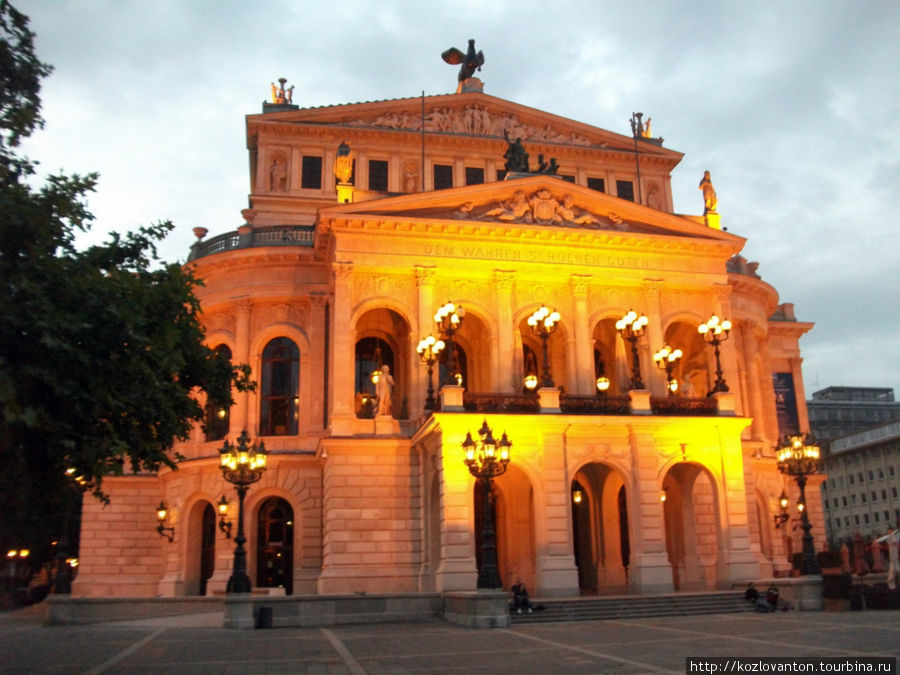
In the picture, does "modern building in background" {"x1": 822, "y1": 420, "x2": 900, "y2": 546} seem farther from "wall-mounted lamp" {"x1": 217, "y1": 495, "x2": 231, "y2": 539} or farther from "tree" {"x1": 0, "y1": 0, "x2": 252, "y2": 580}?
"tree" {"x1": 0, "y1": 0, "x2": 252, "y2": 580}

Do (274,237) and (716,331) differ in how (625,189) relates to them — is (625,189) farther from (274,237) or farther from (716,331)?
(274,237)

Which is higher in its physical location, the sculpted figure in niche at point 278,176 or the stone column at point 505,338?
the sculpted figure in niche at point 278,176

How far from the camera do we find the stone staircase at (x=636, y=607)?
84.9ft

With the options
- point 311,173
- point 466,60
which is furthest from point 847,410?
point 311,173

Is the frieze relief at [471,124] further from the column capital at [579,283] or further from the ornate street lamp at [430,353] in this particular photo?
the ornate street lamp at [430,353]

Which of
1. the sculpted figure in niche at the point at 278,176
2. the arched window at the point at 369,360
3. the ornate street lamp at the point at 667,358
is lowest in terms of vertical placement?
the ornate street lamp at the point at 667,358

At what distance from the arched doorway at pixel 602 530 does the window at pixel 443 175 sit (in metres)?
17.4

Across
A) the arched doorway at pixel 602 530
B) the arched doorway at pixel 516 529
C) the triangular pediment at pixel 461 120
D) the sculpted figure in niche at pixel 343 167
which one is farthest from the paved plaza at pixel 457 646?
the triangular pediment at pixel 461 120

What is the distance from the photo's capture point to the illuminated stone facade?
3088cm

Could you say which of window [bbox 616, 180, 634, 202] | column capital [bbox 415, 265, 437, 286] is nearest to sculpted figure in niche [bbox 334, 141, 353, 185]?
column capital [bbox 415, 265, 437, 286]

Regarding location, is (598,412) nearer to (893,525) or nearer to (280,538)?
(280,538)

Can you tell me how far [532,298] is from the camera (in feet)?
117

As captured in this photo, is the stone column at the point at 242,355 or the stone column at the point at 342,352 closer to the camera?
the stone column at the point at 342,352

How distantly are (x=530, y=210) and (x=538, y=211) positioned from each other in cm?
33
